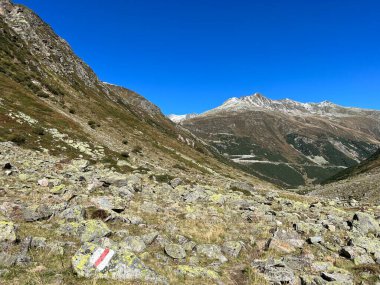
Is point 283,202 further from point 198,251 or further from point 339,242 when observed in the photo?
point 198,251

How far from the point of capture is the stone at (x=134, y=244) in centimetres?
Result: 1459

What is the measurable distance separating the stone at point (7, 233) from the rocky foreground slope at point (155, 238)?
4cm

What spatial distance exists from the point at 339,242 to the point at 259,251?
5.45 meters

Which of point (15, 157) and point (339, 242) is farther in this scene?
point (15, 157)

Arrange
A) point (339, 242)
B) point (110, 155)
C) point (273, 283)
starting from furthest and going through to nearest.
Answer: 1. point (110, 155)
2. point (339, 242)
3. point (273, 283)

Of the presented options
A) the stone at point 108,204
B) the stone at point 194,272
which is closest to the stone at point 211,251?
the stone at point 194,272

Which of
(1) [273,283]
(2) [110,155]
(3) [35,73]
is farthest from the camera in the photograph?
(3) [35,73]

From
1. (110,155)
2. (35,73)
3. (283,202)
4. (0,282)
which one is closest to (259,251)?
(0,282)

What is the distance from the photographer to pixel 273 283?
13.1 m

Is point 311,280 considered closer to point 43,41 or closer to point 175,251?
point 175,251

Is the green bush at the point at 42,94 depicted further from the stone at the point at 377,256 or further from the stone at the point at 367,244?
the stone at the point at 377,256

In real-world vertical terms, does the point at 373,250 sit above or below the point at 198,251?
above

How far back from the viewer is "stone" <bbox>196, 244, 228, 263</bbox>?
608 inches

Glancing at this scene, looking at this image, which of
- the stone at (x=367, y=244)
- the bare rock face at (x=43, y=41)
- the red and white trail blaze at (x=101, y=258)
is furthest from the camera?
the bare rock face at (x=43, y=41)
